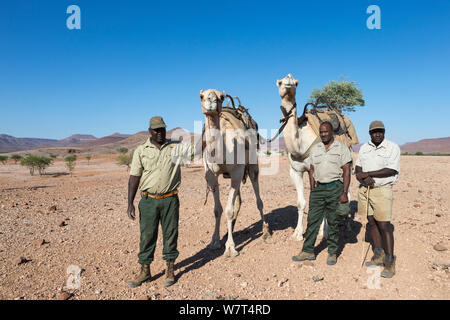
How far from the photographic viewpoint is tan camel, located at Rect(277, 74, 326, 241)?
508cm

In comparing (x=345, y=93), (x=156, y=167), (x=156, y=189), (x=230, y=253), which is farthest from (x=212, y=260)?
(x=345, y=93)

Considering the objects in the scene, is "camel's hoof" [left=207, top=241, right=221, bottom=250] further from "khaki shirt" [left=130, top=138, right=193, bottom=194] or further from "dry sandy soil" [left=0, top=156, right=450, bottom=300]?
"khaki shirt" [left=130, top=138, right=193, bottom=194]

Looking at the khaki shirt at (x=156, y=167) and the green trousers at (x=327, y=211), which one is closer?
the khaki shirt at (x=156, y=167)

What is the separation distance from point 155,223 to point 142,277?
84cm

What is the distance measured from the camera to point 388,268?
407cm

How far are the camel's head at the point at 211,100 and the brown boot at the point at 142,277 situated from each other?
2482mm

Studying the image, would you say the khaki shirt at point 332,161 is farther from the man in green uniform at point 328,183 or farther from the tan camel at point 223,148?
the tan camel at point 223,148

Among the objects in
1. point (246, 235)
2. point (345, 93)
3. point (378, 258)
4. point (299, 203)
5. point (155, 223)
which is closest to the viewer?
point (155, 223)

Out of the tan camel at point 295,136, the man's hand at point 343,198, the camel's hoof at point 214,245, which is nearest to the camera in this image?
the man's hand at point 343,198

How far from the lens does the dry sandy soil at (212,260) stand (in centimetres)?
384

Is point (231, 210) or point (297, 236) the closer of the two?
point (231, 210)

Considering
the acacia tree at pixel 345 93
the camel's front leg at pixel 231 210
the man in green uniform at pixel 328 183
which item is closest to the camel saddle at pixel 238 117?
the camel's front leg at pixel 231 210

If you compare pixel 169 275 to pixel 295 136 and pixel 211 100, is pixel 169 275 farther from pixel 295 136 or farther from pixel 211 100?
pixel 295 136
